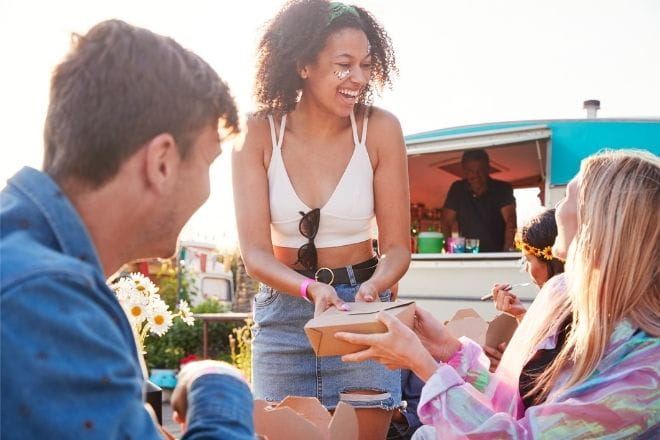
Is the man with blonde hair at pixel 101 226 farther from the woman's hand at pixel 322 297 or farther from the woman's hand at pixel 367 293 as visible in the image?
the woman's hand at pixel 367 293

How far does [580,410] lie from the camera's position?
5.08ft

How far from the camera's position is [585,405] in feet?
5.07

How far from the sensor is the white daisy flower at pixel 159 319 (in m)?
2.28

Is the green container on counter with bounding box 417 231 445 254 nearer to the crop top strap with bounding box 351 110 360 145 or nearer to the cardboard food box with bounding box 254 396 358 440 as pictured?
the crop top strap with bounding box 351 110 360 145

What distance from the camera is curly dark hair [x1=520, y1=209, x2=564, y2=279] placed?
10.7 ft

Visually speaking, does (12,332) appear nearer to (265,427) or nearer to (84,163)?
(84,163)

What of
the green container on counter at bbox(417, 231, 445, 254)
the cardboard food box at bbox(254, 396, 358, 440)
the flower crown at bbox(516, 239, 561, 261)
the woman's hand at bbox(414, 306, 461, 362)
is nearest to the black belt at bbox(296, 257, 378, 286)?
the woman's hand at bbox(414, 306, 461, 362)

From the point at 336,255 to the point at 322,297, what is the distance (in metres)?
0.35

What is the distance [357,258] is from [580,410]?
101 cm

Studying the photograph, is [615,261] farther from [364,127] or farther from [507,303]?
[507,303]

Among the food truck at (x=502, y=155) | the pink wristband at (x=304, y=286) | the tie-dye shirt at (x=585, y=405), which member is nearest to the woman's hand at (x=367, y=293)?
the pink wristband at (x=304, y=286)

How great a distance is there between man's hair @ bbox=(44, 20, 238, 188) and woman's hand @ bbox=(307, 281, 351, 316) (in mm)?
935

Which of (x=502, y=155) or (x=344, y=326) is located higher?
(x=344, y=326)

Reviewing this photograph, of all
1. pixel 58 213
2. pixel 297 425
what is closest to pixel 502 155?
pixel 297 425
